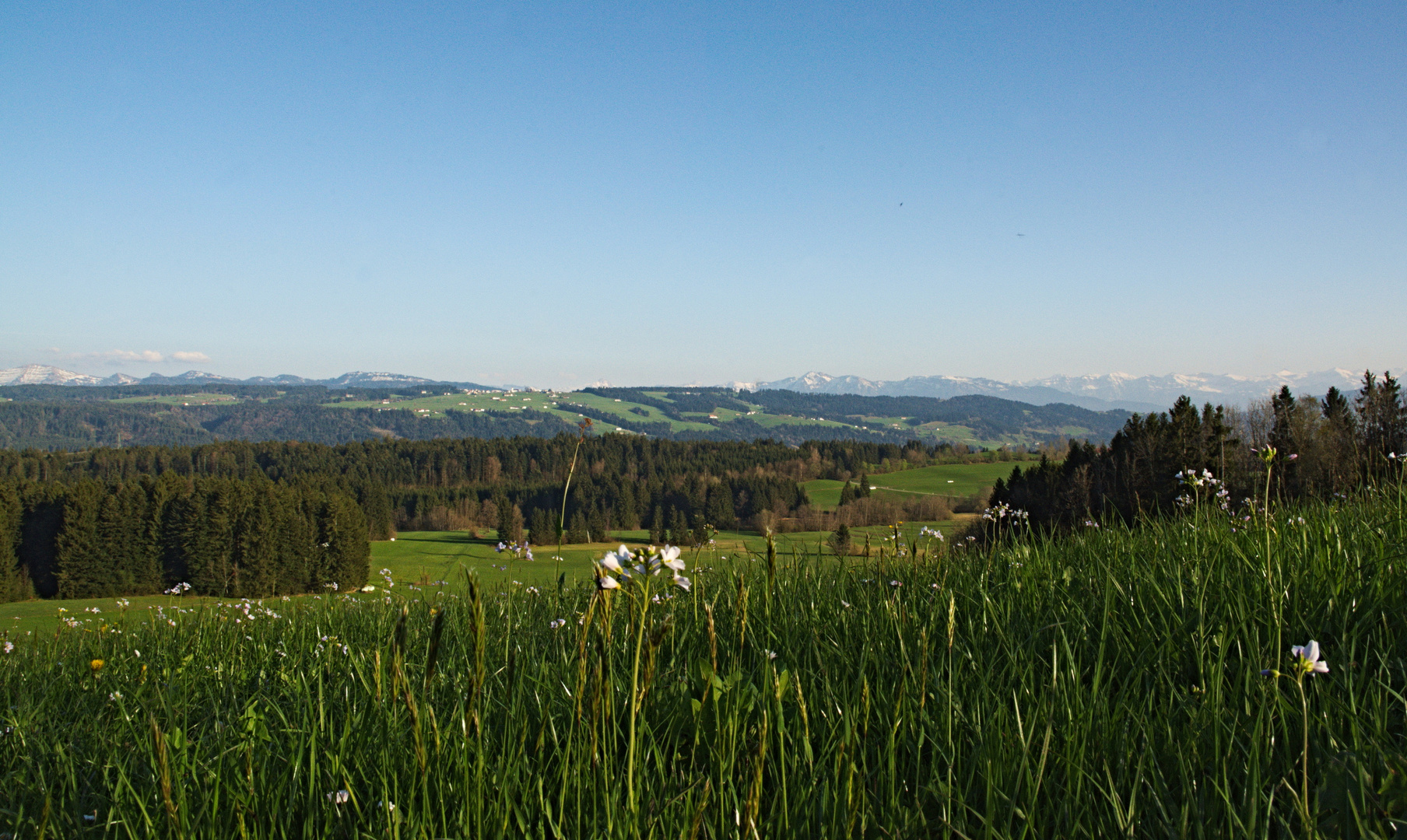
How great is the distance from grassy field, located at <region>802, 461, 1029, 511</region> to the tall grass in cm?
11713

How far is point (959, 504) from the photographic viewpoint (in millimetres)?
99062

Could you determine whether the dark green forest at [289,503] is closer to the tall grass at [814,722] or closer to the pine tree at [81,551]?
the pine tree at [81,551]

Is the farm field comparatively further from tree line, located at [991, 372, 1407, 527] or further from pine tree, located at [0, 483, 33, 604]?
pine tree, located at [0, 483, 33, 604]

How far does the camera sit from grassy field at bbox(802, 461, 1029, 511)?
12875cm

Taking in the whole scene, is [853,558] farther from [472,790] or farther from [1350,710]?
[472,790]

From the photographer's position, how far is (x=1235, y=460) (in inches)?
366

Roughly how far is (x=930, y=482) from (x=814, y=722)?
145 metres

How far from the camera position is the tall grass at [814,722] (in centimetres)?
180

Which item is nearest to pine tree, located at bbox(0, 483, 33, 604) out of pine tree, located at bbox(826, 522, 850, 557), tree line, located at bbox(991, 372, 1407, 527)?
tree line, located at bbox(991, 372, 1407, 527)

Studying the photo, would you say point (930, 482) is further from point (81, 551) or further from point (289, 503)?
point (81, 551)

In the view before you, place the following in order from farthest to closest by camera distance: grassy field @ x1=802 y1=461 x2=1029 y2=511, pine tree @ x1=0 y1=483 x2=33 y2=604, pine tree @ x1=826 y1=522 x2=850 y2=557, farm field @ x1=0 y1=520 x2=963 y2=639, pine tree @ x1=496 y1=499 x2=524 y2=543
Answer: grassy field @ x1=802 y1=461 x2=1029 y2=511 → pine tree @ x1=0 y1=483 x2=33 y2=604 → pine tree @ x1=496 y1=499 x2=524 y2=543 → pine tree @ x1=826 y1=522 x2=850 y2=557 → farm field @ x1=0 y1=520 x2=963 y2=639

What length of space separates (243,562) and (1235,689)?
90323 mm

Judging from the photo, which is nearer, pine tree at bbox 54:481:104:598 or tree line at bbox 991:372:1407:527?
tree line at bbox 991:372:1407:527

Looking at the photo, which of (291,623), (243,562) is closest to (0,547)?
(243,562)
